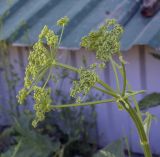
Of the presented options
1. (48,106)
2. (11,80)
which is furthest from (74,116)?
(48,106)

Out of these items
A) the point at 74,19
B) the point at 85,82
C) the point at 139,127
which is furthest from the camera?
the point at 74,19

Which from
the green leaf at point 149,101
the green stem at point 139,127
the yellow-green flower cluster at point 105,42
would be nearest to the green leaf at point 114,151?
the green leaf at point 149,101

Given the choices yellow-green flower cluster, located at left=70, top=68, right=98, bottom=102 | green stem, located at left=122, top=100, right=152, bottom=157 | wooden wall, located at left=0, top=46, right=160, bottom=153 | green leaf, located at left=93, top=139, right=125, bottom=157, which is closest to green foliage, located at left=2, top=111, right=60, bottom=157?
wooden wall, located at left=0, top=46, right=160, bottom=153

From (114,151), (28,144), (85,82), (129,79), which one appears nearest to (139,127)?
(85,82)

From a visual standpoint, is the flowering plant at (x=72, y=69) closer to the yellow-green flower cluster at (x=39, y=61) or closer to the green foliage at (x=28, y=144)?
the yellow-green flower cluster at (x=39, y=61)

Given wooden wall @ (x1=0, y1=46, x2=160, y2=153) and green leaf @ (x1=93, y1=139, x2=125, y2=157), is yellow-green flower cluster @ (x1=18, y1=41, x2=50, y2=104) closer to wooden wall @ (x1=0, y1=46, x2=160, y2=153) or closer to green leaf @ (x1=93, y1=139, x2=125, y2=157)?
green leaf @ (x1=93, y1=139, x2=125, y2=157)

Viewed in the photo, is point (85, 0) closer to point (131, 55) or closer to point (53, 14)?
point (53, 14)

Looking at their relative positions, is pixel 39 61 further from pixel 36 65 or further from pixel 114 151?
pixel 114 151

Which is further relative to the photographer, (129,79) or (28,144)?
(129,79)
